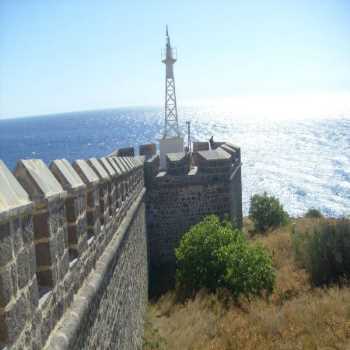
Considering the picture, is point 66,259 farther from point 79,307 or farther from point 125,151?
point 125,151

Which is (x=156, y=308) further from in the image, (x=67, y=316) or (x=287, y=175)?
(x=287, y=175)

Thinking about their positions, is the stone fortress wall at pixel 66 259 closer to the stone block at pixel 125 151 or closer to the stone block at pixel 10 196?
the stone block at pixel 10 196

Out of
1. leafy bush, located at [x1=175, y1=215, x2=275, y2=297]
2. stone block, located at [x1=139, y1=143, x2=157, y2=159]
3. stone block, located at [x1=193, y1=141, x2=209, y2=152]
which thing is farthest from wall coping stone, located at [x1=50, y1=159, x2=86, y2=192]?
stone block, located at [x1=193, y1=141, x2=209, y2=152]

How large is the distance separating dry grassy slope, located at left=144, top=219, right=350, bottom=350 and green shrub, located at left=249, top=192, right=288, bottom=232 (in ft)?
23.5

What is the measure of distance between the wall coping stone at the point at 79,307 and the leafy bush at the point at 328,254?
6.80 metres

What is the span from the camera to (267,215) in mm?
17734

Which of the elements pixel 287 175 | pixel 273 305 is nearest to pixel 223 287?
pixel 273 305

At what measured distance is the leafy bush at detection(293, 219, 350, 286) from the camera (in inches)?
409

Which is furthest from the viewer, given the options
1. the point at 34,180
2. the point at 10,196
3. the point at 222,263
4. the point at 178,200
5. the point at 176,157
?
the point at 176,157

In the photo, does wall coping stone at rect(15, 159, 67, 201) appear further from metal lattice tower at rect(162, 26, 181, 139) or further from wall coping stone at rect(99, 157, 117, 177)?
metal lattice tower at rect(162, 26, 181, 139)

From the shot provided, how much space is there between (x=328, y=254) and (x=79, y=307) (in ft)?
27.9

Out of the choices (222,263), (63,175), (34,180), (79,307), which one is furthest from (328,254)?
(34,180)

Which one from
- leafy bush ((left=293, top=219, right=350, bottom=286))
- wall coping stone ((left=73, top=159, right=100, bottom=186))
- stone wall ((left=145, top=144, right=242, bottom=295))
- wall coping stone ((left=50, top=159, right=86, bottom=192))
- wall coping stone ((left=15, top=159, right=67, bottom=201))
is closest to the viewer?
wall coping stone ((left=15, top=159, right=67, bottom=201))

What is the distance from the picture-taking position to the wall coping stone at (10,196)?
2154mm
